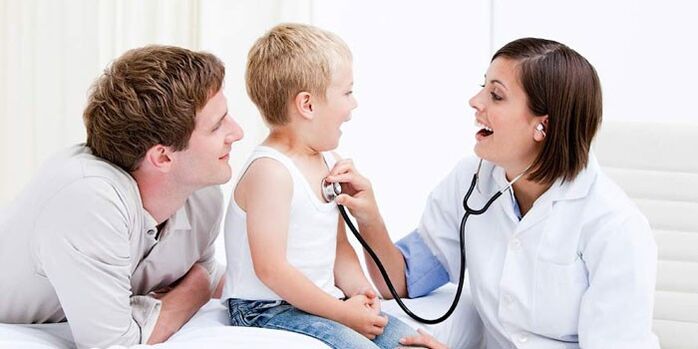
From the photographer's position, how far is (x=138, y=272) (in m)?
1.98

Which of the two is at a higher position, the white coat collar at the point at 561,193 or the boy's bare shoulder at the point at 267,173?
the boy's bare shoulder at the point at 267,173

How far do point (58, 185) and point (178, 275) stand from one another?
37cm

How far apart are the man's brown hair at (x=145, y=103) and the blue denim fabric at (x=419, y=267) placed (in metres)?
0.59

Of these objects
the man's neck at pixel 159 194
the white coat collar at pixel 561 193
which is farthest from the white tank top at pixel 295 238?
the white coat collar at pixel 561 193

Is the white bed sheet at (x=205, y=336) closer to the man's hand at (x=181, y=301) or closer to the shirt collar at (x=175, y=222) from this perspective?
the man's hand at (x=181, y=301)

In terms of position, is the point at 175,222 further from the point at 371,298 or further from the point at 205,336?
the point at 371,298

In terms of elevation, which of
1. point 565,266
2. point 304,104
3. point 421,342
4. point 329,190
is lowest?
point 421,342

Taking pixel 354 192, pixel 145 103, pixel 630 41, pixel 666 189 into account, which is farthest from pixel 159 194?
pixel 630 41

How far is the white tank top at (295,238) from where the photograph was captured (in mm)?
1923

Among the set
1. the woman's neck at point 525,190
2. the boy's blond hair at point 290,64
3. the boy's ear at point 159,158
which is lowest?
the woman's neck at point 525,190

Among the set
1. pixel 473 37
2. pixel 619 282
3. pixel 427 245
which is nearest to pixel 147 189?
pixel 427 245

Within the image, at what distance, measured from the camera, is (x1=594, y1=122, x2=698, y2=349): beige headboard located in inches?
92.1

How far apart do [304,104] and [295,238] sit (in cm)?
25

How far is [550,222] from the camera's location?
1960mm
